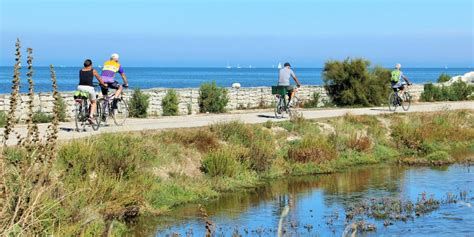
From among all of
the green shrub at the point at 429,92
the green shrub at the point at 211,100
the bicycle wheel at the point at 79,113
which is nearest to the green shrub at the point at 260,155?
the bicycle wheel at the point at 79,113

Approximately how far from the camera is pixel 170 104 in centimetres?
3031

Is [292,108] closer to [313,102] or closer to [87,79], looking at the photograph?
[87,79]

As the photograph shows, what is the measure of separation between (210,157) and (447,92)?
85.4 ft

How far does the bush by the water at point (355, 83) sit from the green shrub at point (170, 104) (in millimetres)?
8698

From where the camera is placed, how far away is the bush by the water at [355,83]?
35062mm

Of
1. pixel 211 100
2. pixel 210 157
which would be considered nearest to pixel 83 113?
pixel 210 157

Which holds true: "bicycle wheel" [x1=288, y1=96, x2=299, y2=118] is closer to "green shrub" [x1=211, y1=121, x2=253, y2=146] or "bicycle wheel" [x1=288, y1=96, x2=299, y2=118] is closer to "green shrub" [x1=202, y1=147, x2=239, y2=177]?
"green shrub" [x1=211, y1=121, x2=253, y2=146]

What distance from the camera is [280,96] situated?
25.9m

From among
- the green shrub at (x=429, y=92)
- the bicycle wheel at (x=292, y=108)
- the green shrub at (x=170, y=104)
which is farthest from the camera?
the green shrub at (x=429, y=92)

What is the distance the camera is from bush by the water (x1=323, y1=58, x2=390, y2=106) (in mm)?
35062

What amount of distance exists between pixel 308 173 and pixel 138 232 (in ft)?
26.7

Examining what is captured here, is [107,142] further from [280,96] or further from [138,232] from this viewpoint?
[280,96]

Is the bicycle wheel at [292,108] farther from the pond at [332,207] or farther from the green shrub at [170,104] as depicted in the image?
the green shrub at [170,104]

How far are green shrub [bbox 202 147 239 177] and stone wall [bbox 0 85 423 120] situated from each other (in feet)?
23.1
